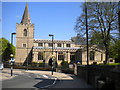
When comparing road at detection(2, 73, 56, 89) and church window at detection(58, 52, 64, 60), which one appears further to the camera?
church window at detection(58, 52, 64, 60)

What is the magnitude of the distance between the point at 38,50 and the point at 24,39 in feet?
27.3

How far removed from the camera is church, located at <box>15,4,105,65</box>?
57781 millimetres

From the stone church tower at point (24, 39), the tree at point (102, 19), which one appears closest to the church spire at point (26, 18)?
the stone church tower at point (24, 39)

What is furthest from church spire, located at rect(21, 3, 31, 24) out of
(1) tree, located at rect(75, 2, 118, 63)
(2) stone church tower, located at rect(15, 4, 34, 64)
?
(1) tree, located at rect(75, 2, 118, 63)

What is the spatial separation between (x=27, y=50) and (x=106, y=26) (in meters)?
40.0

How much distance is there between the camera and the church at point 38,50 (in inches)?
2275

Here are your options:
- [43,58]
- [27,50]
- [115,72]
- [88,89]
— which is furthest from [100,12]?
[27,50]

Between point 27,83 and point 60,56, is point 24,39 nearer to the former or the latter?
point 60,56

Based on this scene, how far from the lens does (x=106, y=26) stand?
90.1 feet

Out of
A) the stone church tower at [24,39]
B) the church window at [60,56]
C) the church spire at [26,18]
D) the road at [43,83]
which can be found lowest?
the road at [43,83]

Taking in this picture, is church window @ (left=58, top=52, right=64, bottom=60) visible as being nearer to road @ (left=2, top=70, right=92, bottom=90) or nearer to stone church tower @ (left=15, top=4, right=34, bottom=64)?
stone church tower @ (left=15, top=4, right=34, bottom=64)

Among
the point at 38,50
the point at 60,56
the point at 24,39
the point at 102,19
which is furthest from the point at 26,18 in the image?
the point at 102,19

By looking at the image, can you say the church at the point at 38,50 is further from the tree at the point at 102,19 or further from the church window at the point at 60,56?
the tree at the point at 102,19

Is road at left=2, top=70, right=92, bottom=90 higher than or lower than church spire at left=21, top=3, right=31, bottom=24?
lower
